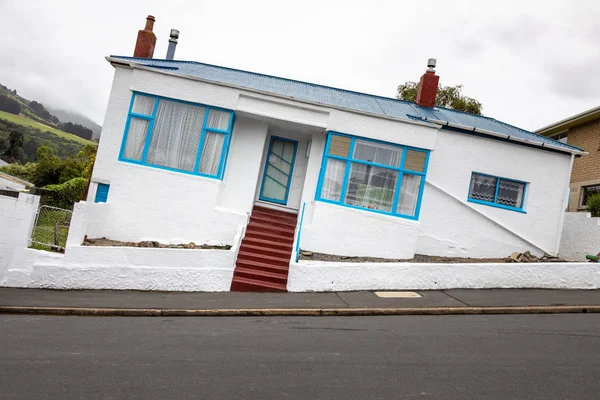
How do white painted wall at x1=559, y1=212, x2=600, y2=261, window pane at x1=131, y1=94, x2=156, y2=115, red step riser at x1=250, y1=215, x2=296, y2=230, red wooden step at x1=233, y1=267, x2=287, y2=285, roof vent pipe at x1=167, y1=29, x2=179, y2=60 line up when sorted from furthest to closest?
roof vent pipe at x1=167, y1=29, x2=179, y2=60, white painted wall at x1=559, y1=212, x2=600, y2=261, red step riser at x1=250, y1=215, x2=296, y2=230, window pane at x1=131, y1=94, x2=156, y2=115, red wooden step at x1=233, y1=267, x2=287, y2=285

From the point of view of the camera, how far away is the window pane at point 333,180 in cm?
1287

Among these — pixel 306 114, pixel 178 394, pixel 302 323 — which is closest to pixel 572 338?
pixel 302 323

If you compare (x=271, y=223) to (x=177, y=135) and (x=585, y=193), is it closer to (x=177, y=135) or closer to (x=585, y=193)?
(x=177, y=135)

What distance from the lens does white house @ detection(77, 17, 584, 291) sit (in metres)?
12.5

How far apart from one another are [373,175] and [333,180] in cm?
111

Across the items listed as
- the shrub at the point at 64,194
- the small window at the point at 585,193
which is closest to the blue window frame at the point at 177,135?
the shrub at the point at 64,194

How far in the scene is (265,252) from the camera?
12023 millimetres

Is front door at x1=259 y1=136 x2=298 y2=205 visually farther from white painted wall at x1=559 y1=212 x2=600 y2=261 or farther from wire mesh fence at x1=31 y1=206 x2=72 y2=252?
white painted wall at x1=559 y1=212 x2=600 y2=261

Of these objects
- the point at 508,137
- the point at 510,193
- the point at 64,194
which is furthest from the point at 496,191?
the point at 64,194

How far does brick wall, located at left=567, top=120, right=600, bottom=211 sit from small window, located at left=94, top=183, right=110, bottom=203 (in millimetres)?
17166

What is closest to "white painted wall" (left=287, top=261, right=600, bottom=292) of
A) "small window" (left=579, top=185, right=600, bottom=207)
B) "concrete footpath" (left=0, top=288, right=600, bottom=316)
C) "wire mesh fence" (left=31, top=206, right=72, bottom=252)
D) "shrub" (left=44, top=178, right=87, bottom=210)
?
"concrete footpath" (left=0, top=288, right=600, bottom=316)

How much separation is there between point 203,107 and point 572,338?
9861 millimetres

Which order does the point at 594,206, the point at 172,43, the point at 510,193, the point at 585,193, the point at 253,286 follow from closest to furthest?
the point at 253,286 < the point at 510,193 < the point at 594,206 < the point at 172,43 < the point at 585,193

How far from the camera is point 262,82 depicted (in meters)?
15.1
